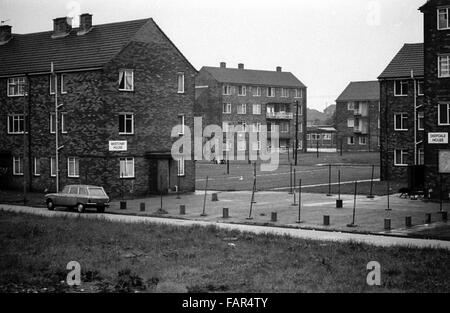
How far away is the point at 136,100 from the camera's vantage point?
4522cm

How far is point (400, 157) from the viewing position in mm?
56094

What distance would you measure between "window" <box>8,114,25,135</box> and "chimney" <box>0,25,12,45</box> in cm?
758

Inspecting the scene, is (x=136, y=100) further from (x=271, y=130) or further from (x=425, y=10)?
(x=271, y=130)

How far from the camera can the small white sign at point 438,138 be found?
Result: 40.0 metres

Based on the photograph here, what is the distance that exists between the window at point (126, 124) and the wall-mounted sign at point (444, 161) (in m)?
21.4

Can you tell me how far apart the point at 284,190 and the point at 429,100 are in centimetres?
1341

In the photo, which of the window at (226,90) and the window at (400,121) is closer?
the window at (400,121)

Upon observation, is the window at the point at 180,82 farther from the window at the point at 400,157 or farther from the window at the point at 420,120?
the window at the point at 420,120

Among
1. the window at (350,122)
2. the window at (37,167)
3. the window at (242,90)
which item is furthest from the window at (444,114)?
the window at (350,122)

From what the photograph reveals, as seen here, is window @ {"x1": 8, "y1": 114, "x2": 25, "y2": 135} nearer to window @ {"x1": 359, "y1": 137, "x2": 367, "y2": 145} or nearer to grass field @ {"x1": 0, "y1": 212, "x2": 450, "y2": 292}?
grass field @ {"x1": 0, "y1": 212, "x2": 450, "y2": 292}

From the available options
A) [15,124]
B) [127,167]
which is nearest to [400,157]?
[127,167]

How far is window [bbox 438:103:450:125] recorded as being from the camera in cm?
4022

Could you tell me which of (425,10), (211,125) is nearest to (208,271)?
(425,10)

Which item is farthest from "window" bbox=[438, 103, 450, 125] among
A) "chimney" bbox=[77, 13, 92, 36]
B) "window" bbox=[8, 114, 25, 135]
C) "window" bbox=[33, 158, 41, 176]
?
"window" bbox=[8, 114, 25, 135]
